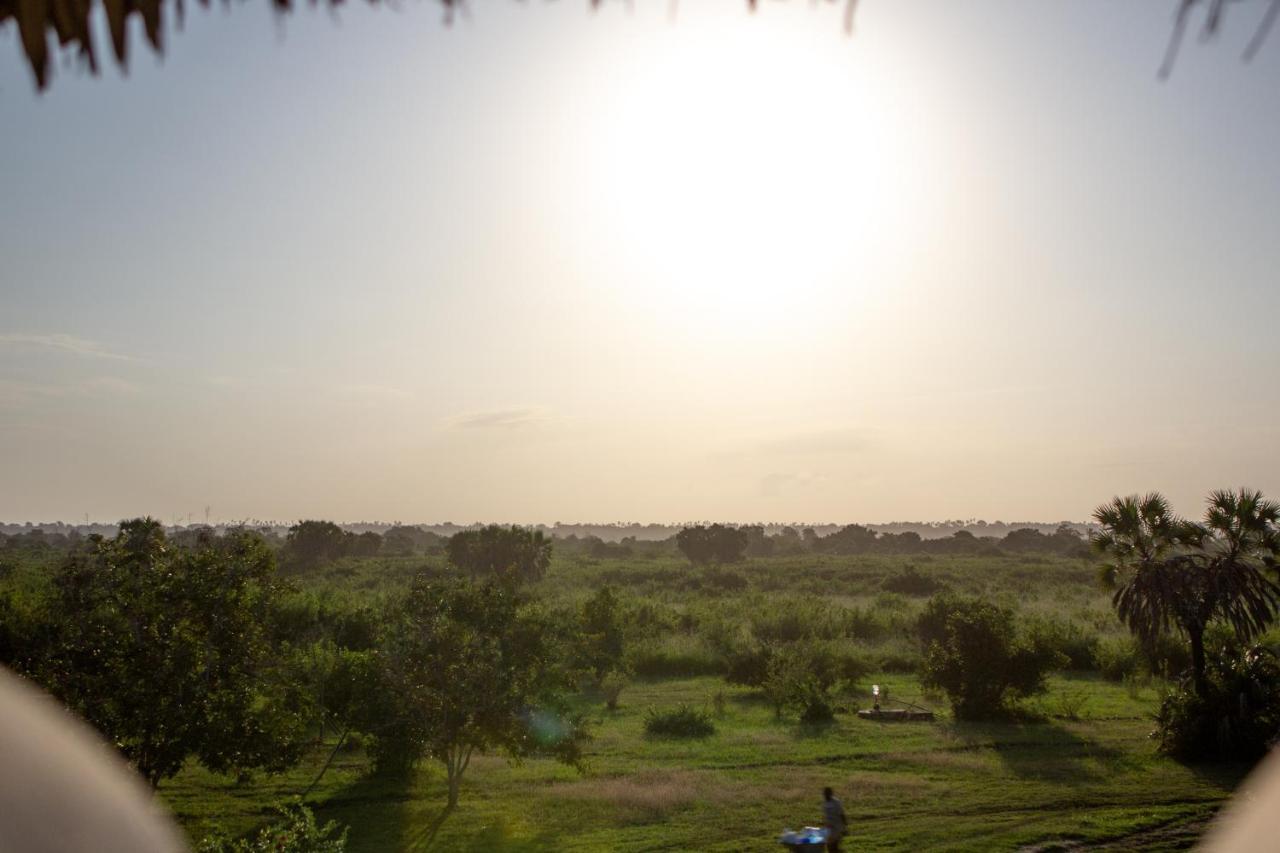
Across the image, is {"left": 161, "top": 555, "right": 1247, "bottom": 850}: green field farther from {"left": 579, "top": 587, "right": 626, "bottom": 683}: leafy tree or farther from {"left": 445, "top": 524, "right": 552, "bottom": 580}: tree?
{"left": 445, "top": 524, "right": 552, "bottom": 580}: tree

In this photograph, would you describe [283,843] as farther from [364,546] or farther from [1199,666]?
[364,546]

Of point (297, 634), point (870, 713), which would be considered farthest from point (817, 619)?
point (297, 634)

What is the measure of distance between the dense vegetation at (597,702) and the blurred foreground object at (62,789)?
0.49 m

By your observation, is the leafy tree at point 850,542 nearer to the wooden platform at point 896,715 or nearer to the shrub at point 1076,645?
the shrub at point 1076,645

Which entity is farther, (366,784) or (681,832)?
(366,784)

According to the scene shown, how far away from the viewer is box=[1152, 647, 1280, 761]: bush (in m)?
21.2

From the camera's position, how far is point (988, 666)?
28.1 metres

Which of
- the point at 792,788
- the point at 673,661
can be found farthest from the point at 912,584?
the point at 792,788

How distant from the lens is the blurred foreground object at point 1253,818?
574 inches

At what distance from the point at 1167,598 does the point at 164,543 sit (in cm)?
2379

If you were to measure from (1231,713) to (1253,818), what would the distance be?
5679 mm

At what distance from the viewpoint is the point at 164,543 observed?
Answer: 14.8 m

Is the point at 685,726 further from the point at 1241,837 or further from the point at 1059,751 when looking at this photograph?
the point at 1241,837

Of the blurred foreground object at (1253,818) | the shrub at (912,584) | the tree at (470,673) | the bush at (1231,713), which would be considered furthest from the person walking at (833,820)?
the shrub at (912,584)
